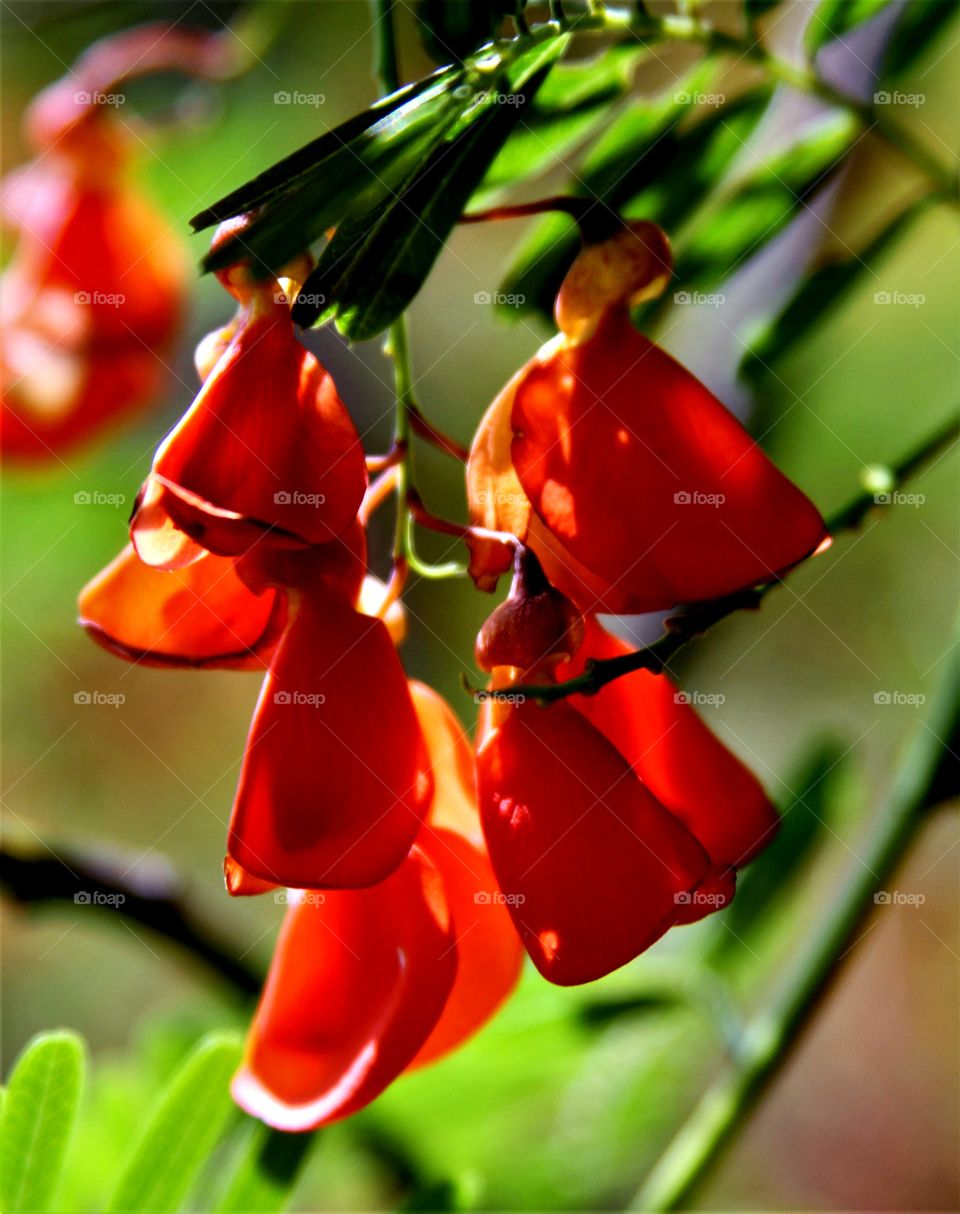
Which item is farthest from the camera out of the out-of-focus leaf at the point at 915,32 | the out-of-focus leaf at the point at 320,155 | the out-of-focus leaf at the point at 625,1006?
the out-of-focus leaf at the point at 625,1006

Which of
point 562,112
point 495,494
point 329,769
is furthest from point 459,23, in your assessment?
point 329,769

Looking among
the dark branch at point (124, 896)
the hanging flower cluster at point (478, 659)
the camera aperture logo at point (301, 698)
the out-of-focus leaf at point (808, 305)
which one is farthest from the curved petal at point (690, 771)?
the dark branch at point (124, 896)

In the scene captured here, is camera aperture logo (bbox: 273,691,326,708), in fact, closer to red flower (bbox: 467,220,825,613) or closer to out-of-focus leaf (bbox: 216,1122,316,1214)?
red flower (bbox: 467,220,825,613)

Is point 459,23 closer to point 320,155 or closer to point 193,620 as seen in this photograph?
point 320,155

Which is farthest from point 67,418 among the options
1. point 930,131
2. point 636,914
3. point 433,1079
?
point 930,131

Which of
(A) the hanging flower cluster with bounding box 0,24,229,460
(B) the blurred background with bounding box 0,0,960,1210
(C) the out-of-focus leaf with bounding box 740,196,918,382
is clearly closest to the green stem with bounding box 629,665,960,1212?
(B) the blurred background with bounding box 0,0,960,1210

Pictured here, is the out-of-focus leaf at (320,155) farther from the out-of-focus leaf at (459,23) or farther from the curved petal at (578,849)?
A: the curved petal at (578,849)
